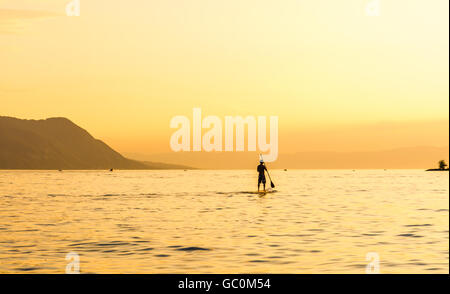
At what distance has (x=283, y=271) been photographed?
14.3 metres

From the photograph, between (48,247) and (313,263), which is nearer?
(313,263)

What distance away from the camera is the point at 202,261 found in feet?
51.1

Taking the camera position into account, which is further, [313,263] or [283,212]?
[283,212]

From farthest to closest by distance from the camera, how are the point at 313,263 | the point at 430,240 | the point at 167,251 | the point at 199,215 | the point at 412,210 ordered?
the point at 412,210
the point at 199,215
the point at 430,240
the point at 167,251
the point at 313,263

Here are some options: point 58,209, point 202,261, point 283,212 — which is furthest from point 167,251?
point 58,209

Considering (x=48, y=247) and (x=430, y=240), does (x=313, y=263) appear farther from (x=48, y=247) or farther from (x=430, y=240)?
(x=48, y=247)

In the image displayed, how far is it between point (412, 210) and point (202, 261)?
61.9 feet

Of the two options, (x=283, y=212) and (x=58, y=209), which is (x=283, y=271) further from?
(x=58, y=209)
